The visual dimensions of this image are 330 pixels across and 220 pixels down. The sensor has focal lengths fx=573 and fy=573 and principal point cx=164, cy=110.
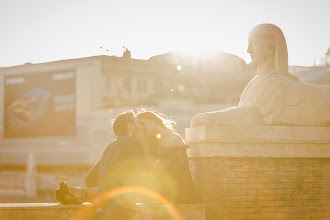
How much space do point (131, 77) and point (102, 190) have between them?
50838mm

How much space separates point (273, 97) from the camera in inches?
327

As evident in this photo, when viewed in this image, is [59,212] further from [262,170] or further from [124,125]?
[262,170]

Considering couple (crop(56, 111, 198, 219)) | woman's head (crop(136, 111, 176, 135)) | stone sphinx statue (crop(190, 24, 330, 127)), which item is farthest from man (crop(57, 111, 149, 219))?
stone sphinx statue (crop(190, 24, 330, 127))

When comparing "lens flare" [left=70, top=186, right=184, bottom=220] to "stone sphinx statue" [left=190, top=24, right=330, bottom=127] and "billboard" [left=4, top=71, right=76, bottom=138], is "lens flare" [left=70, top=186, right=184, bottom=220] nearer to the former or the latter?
"stone sphinx statue" [left=190, top=24, right=330, bottom=127]

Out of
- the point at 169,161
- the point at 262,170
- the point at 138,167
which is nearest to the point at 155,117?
the point at 169,161

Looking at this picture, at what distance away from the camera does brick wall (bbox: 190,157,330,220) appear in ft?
25.6

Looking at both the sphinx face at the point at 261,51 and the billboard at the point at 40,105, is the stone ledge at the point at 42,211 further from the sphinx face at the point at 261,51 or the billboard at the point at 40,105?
the billboard at the point at 40,105

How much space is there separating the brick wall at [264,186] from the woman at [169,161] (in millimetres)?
433

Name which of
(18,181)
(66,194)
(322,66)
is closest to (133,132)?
(66,194)

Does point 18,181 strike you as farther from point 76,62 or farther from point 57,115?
point 76,62

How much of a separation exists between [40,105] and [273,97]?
45.2 m

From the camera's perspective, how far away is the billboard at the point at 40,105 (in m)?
50.5

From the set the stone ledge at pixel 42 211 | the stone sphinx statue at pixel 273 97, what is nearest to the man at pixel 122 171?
the stone ledge at pixel 42 211

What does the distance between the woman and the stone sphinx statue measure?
2.08ft
